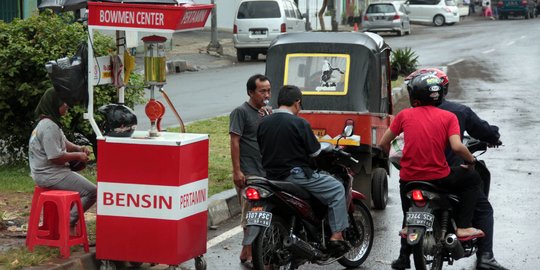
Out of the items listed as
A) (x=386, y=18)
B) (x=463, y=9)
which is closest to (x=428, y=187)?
(x=386, y=18)

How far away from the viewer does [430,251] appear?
8.05 metres

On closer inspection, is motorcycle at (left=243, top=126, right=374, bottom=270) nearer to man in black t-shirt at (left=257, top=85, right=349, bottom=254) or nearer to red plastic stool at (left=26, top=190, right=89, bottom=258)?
man in black t-shirt at (left=257, top=85, right=349, bottom=254)

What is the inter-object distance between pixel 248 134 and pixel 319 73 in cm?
346

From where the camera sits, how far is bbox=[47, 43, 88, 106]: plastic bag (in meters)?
8.84

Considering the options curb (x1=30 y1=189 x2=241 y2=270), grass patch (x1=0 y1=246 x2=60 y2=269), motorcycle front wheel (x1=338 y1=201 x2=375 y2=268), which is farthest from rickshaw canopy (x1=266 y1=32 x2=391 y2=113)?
grass patch (x1=0 y1=246 x2=60 y2=269)

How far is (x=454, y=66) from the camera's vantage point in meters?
31.0

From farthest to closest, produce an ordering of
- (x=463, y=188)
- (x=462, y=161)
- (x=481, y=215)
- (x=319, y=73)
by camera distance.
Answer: (x=319, y=73)
(x=481, y=215)
(x=462, y=161)
(x=463, y=188)

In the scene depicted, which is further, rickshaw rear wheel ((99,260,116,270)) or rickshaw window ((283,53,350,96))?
rickshaw window ((283,53,350,96))

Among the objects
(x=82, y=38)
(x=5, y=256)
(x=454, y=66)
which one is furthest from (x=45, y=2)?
(x=454, y=66)

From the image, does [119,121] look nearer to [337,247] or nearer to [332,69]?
[337,247]

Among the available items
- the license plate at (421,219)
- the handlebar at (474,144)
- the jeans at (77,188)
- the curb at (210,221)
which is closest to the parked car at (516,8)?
the curb at (210,221)

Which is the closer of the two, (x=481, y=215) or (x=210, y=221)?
(x=481, y=215)

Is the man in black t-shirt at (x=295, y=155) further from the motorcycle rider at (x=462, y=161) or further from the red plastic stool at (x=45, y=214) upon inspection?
the red plastic stool at (x=45, y=214)

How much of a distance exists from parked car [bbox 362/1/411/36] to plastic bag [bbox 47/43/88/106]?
37588mm
